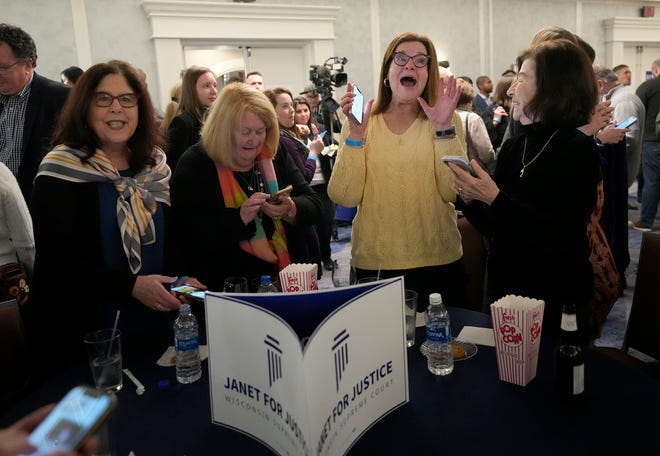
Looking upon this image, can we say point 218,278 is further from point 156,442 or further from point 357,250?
point 156,442

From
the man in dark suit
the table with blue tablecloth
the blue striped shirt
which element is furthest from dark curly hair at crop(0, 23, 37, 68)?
the table with blue tablecloth

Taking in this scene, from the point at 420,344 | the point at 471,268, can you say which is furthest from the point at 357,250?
the point at 420,344

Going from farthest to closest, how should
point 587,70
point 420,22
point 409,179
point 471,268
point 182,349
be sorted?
point 420,22, point 471,268, point 409,179, point 587,70, point 182,349

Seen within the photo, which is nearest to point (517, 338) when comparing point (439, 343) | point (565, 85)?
point (439, 343)

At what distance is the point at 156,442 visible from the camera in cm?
105

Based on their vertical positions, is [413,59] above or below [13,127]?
above

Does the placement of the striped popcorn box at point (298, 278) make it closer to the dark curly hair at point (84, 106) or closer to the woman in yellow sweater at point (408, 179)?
the woman in yellow sweater at point (408, 179)

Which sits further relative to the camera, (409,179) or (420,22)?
(420,22)

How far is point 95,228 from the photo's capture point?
176 centimetres

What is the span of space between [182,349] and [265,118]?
1.05 meters

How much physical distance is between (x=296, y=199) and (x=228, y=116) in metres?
0.42

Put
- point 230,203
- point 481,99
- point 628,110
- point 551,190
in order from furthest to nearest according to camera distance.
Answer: point 481,99
point 628,110
point 230,203
point 551,190

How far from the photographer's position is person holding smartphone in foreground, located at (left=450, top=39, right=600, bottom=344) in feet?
5.45

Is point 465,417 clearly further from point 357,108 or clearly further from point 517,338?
point 357,108
